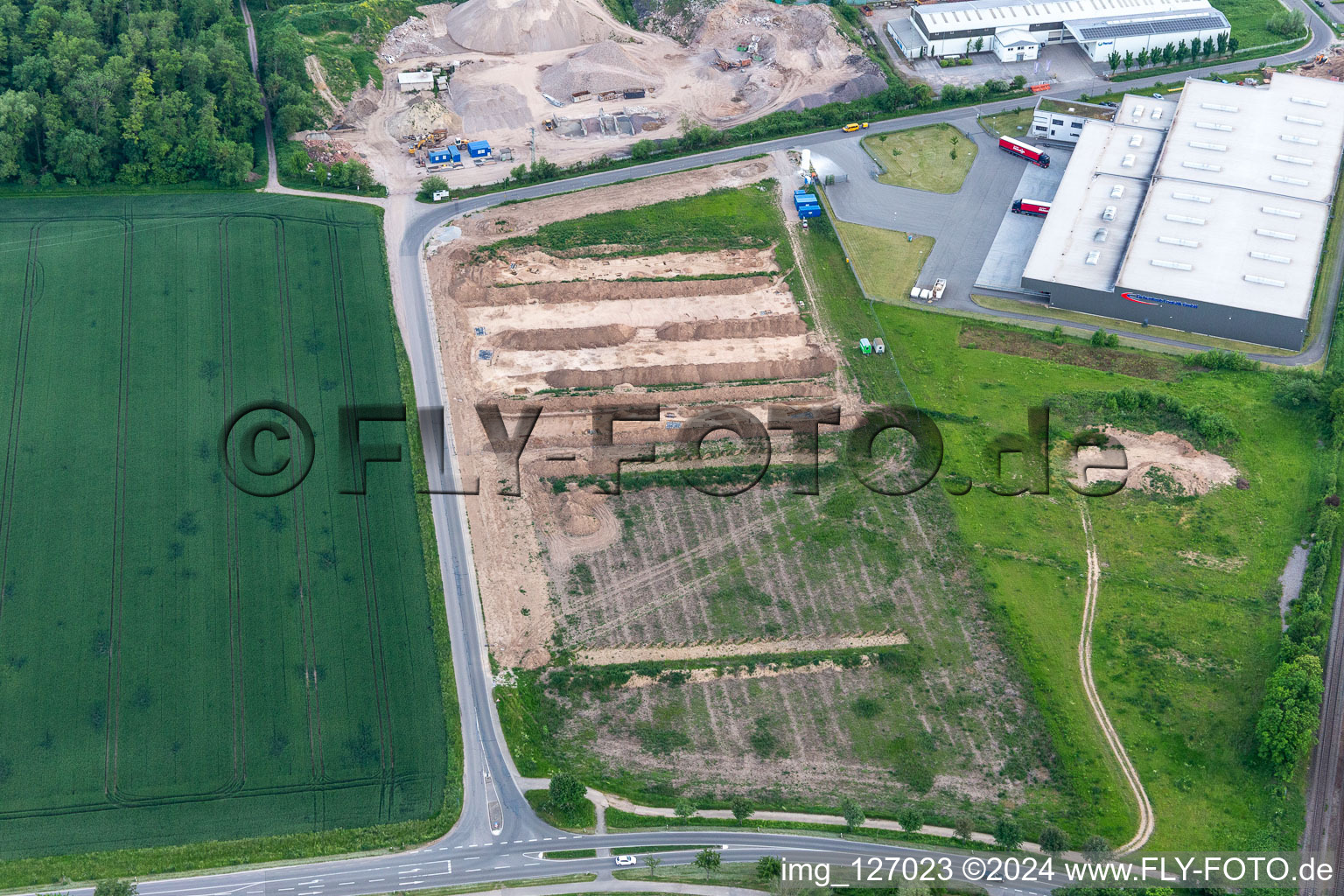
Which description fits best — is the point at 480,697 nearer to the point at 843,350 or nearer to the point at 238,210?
the point at 843,350

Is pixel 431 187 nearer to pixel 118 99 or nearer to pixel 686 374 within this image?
pixel 118 99

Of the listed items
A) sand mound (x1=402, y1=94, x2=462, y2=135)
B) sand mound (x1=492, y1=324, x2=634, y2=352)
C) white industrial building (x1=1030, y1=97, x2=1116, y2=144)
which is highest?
sand mound (x1=402, y1=94, x2=462, y2=135)

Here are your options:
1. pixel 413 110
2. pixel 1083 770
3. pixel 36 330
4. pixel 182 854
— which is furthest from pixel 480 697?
pixel 413 110

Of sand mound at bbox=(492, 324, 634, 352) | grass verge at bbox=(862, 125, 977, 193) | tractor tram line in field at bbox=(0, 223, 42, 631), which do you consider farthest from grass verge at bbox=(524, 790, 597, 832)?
grass verge at bbox=(862, 125, 977, 193)

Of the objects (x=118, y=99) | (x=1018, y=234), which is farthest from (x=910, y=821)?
(x=118, y=99)

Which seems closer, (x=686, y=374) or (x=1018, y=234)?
(x=686, y=374)

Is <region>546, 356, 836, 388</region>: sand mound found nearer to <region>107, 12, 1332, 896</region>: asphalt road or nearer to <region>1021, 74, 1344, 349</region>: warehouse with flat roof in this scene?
<region>107, 12, 1332, 896</region>: asphalt road
